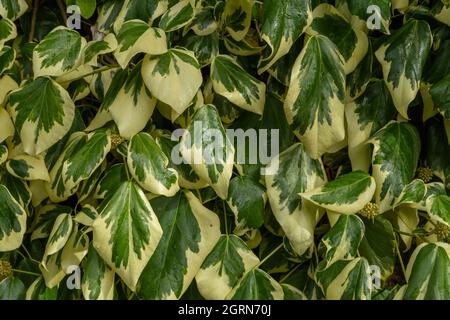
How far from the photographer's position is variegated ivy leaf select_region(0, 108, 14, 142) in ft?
3.30

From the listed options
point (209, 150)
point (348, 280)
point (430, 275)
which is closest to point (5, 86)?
point (209, 150)

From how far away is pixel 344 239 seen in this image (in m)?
0.92

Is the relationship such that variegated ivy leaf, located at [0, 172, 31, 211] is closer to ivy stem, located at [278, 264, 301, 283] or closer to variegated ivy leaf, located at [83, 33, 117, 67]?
variegated ivy leaf, located at [83, 33, 117, 67]

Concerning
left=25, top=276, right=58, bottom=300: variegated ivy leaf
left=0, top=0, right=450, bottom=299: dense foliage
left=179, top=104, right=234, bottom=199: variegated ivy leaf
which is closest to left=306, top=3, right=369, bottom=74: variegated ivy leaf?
left=0, top=0, right=450, bottom=299: dense foliage

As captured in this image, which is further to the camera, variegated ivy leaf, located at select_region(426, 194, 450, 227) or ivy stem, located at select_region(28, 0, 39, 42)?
ivy stem, located at select_region(28, 0, 39, 42)

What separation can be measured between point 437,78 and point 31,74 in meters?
0.70

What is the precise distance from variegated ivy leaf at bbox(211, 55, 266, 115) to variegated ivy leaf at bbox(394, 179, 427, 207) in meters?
0.25

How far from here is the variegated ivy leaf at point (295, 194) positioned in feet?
3.14

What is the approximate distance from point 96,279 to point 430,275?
1.64ft

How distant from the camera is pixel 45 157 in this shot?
1.06 metres

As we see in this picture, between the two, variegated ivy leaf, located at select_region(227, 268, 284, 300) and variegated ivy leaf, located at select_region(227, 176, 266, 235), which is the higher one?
variegated ivy leaf, located at select_region(227, 176, 266, 235)

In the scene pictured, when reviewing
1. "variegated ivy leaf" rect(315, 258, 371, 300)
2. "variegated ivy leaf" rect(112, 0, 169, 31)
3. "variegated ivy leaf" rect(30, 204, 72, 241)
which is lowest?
"variegated ivy leaf" rect(30, 204, 72, 241)

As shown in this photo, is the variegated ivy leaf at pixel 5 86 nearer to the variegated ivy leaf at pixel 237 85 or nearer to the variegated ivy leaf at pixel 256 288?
the variegated ivy leaf at pixel 237 85

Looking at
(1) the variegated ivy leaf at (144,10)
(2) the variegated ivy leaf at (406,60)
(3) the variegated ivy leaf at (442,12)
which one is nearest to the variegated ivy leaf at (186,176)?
(1) the variegated ivy leaf at (144,10)
